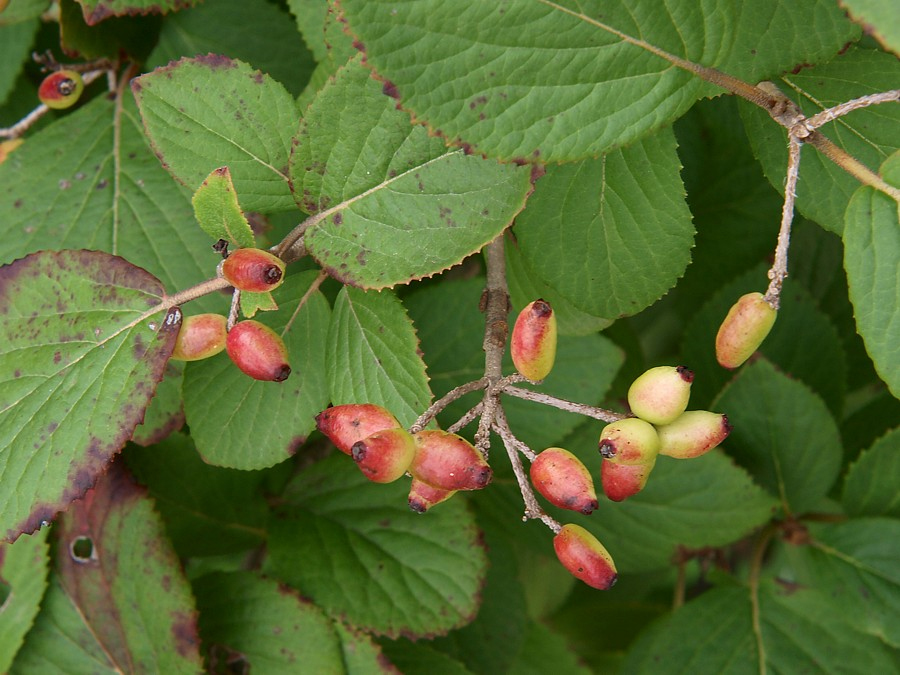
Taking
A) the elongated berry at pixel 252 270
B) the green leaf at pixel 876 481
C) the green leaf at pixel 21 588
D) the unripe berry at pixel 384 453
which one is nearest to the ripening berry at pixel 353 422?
the unripe berry at pixel 384 453

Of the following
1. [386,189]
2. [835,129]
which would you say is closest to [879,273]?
[835,129]

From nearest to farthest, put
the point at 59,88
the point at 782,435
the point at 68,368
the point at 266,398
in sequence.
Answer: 1. the point at 68,368
2. the point at 266,398
3. the point at 59,88
4. the point at 782,435

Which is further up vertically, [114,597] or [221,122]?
[221,122]

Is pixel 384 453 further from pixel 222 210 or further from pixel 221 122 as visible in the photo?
pixel 221 122

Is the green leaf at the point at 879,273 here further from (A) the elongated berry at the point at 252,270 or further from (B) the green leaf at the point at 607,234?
(A) the elongated berry at the point at 252,270

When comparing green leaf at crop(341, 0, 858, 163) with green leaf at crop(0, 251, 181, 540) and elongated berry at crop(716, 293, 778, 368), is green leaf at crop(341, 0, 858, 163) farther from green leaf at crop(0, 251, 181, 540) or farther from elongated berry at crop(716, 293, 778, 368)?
green leaf at crop(0, 251, 181, 540)

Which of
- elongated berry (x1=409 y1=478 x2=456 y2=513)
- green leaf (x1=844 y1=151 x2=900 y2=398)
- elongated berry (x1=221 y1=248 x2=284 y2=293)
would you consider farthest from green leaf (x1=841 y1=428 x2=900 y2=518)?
elongated berry (x1=221 y1=248 x2=284 y2=293)
